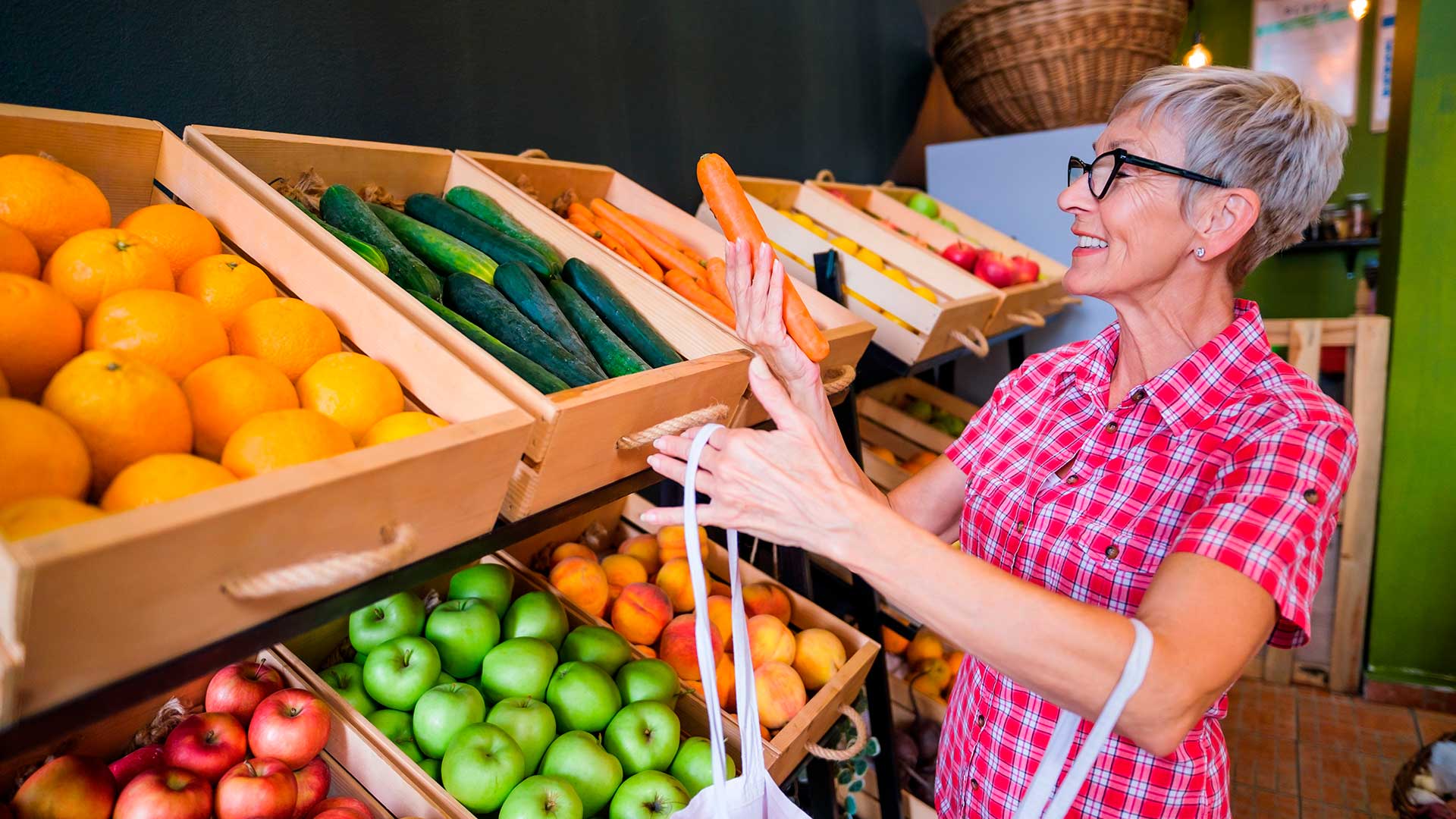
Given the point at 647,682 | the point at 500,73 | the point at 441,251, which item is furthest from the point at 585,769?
the point at 500,73

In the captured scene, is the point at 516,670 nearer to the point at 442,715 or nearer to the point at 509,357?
the point at 442,715

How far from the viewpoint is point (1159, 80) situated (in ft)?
3.98

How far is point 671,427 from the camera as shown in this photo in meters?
0.99

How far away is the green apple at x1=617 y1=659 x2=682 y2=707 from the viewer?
1.26 m

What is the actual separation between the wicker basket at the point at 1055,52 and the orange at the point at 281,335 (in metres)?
2.89

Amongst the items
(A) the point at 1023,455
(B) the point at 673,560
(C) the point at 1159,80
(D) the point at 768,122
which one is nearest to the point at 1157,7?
(D) the point at 768,122

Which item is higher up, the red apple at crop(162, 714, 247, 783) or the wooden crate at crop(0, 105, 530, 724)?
the wooden crate at crop(0, 105, 530, 724)

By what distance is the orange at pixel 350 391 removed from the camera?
82 centimetres

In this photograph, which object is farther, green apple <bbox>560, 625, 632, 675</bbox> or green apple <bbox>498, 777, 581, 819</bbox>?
green apple <bbox>560, 625, 632, 675</bbox>

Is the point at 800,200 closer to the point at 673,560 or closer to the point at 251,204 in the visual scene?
the point at 673,560

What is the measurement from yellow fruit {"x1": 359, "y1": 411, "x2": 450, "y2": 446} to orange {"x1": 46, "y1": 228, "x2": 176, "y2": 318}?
268mm

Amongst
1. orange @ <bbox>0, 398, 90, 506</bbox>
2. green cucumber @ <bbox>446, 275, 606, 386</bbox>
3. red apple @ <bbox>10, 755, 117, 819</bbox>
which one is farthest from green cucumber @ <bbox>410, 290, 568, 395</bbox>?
red apple @ <bbox>10, 755, 117, 819</bbox>

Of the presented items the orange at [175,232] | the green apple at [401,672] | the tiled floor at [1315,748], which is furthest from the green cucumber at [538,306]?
the tiled floor at [1315,748]

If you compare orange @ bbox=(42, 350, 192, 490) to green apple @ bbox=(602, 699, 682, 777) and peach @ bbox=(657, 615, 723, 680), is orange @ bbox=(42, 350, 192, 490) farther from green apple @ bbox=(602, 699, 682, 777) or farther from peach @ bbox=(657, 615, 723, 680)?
peach @ bbox=(657, 615, 723, 680)
